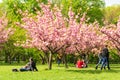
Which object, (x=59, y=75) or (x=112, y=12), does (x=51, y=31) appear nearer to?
(x=59, y=75)

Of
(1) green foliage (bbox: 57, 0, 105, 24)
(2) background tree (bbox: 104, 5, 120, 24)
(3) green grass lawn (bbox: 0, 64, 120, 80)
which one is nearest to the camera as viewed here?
(3) green grass lawn (bbox: 0, 64, 120, 80)

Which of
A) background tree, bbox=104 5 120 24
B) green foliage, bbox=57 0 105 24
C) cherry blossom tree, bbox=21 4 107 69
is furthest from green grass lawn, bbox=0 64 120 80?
background tree, bbox=104 5 120 24

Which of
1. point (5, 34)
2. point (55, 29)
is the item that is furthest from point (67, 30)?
point (5, 34)

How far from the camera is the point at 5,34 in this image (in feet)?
171

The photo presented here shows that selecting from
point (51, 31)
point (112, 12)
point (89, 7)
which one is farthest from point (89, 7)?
point (51, 31)

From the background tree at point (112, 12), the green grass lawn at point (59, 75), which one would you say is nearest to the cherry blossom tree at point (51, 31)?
the green grass lawn at point (59, 75)

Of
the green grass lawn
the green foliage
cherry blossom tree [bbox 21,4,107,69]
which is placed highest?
the green foliage

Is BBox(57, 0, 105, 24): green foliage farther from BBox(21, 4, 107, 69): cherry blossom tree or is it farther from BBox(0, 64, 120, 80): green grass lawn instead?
BBox(0, 64, 120, 80): green grass lawn

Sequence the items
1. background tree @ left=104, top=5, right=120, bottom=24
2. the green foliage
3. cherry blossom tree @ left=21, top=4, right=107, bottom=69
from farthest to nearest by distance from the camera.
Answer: background tree @ left=104, top=5, right=120, bottom=24
the green foliage
cherry blossom tree @ left=21, top=4, right=107, bottom=69

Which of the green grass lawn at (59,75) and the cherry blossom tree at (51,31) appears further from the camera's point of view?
the cherry blossom tree at (51,31)

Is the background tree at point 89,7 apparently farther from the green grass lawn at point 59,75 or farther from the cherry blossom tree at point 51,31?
the green grass lawn at point 59,75

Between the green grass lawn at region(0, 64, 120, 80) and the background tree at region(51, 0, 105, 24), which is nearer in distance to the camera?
the green grass lawn at region(0, 64, 120, 80)

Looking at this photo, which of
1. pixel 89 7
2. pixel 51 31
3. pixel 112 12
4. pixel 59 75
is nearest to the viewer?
pixel 59 75

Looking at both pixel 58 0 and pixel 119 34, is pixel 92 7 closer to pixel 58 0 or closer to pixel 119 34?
pixel 58 0
